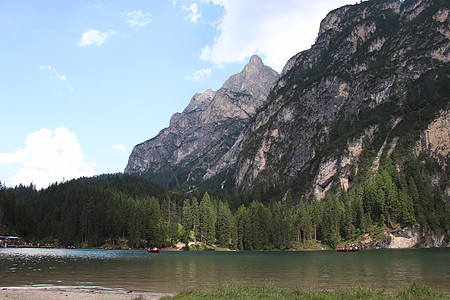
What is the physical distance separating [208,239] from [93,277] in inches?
3760

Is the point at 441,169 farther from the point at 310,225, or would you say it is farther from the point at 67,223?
the point at 67,223

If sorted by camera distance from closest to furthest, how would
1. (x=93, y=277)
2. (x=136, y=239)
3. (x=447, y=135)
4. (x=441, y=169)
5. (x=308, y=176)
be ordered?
(x=93, y=277) < (x=136, y=239) < (x=441, y=169) < (x=447, y=135) < (x=308, y=176)

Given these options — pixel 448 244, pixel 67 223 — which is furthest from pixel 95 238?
pixel 448 244

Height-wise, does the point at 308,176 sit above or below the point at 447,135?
below

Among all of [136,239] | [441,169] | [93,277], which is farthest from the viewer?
[441,169]

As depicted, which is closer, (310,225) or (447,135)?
(310,225)

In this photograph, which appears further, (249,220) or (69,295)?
(249,220)

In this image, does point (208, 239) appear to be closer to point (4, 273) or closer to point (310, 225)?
point (310, 225)

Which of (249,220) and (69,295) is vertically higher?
(249,220)

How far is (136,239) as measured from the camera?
129500 millimetres

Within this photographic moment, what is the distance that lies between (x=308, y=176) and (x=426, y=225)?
82481 millimetres

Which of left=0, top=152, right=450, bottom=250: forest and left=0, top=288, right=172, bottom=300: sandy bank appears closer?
left=0, top=288, right=172, bottom=300: sandy bank

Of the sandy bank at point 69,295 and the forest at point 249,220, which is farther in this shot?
the forest at point 249,220

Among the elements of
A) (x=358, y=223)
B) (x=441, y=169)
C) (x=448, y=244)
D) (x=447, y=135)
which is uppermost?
(x=447, y=135)
